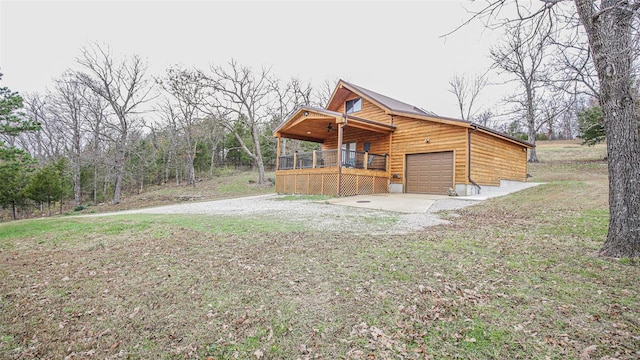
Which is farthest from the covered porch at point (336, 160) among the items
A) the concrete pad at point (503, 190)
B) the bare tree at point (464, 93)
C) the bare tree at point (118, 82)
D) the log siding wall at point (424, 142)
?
the bare tree at point (464, 93)

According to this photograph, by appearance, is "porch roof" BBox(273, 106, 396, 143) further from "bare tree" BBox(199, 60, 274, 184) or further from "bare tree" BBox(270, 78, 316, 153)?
"bare tree" BBox(270, 78, 316, 153)

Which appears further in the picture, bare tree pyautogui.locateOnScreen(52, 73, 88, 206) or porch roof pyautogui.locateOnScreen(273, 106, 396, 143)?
bare tree pyautogui.locateOnScreen(52, 73, 88, 206)

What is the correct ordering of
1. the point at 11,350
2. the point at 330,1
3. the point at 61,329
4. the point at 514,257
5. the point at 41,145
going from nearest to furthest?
1. the point at 11,350
2. the point at 61,329
3. the point at 514,257
4. the point at 330,1
5. the point at 41,145

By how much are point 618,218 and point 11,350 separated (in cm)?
727

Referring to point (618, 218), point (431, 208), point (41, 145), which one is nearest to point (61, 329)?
point (618, 218)

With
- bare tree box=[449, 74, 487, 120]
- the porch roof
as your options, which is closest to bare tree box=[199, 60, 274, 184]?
the porch roof

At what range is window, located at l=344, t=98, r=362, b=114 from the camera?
56.5 feet

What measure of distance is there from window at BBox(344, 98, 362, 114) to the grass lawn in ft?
42.1

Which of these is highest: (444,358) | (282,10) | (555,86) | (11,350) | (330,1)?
(282,10)

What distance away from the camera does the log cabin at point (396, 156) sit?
42.6 ft

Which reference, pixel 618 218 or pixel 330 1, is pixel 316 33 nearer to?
pixel 330 1

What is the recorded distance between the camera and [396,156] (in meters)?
15.1

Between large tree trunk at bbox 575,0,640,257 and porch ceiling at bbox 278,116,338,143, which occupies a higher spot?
porch ceiling at bbox 278,116,338,143

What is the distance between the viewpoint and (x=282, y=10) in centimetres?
1833
